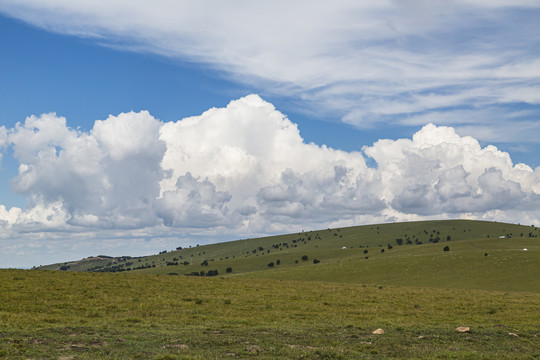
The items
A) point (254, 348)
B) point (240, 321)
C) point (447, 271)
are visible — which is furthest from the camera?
point (447, 271)

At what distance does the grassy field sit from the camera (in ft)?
77.2

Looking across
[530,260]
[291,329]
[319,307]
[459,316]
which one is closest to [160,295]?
[319,307]

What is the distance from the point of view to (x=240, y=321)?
34656 mm

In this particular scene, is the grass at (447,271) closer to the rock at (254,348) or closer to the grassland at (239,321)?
the grassland at (239,321)

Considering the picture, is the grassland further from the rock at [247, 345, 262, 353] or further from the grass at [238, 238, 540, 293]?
the grass at [238, 238, 540, 293]

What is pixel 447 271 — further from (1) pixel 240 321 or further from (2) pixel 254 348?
(2) pixel 254 348

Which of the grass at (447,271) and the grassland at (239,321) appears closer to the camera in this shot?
the grassland at (239,321)

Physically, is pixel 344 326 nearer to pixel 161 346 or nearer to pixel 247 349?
pixel 247 349

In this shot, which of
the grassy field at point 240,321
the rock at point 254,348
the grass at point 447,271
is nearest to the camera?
the rock at point 254,348

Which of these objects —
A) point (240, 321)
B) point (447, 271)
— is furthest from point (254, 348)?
point (447, 271)

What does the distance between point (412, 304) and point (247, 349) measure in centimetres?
2820

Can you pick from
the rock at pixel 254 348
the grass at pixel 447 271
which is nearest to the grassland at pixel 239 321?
the rock at pixel 254 348

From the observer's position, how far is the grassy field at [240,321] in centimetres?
2353

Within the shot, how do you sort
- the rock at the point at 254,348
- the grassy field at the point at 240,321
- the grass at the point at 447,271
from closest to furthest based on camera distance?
1. the rock at the point at 254,348
2. the grassy field at the point at 240,321
3. the grass at the point at 447,271
